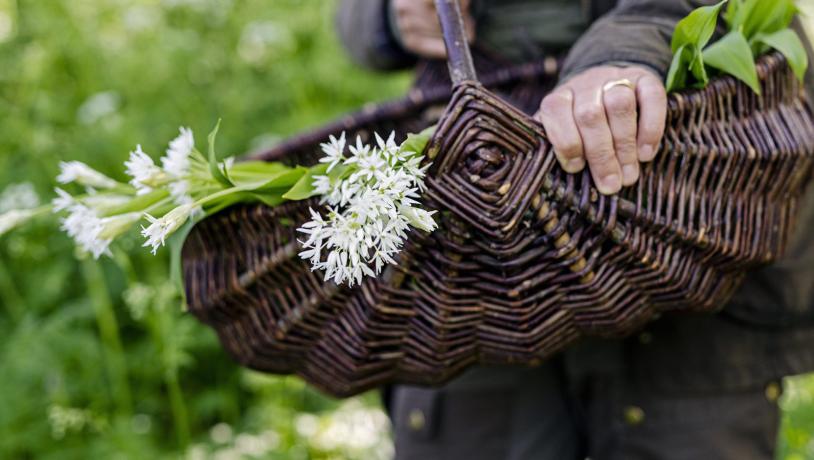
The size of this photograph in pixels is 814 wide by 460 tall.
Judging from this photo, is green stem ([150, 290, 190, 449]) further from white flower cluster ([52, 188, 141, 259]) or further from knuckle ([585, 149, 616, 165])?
knuckle ([585, 149, 616, 165])

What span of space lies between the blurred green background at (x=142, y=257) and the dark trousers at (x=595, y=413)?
1.49ft

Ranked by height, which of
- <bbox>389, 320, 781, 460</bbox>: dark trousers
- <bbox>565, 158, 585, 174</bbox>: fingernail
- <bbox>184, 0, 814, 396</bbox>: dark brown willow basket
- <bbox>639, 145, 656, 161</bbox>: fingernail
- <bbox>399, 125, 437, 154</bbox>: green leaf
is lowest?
<bbox>389, 320, 781, 460</bbox>: dark trousers

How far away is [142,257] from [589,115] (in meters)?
1.46

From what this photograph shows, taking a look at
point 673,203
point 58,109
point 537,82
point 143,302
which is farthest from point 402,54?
point 58,109

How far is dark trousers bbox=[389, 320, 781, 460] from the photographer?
114cm

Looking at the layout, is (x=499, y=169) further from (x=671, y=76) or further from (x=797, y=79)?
(x=797, y=79)

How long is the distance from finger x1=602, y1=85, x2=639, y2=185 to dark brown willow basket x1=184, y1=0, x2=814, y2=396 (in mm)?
32

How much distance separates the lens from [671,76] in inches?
30.9

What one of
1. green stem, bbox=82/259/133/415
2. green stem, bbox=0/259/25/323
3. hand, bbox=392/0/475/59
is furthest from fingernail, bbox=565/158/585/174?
green stem, bbox=0/259/25/323

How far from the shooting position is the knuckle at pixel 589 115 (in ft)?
2.32

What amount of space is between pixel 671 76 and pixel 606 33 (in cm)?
10

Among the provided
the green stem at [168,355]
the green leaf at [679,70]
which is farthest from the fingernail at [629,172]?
the green stem at [168,355]

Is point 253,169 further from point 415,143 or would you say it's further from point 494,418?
point 494,418

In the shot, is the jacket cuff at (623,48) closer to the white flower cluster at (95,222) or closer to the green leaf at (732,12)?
the green leaf at (732,12)
